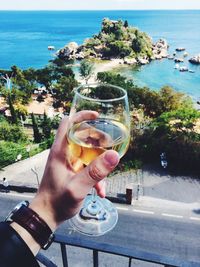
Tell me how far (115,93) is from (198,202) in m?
11.9

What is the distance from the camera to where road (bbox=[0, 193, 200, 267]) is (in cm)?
967

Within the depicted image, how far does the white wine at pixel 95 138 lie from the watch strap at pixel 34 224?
0.41 m

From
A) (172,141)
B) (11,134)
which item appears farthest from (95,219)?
(11,134)

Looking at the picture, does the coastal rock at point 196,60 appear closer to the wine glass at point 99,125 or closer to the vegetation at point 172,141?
the vegetation at point 172,141

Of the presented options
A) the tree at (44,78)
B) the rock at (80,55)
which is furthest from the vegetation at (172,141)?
Answer: the rock at (80,55)

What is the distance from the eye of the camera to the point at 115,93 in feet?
6.05

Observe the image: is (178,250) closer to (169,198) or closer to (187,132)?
(169,198)

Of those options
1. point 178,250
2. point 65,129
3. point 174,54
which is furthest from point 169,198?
point 174,54

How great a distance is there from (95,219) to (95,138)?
1.78 m

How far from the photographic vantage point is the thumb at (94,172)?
1.55m

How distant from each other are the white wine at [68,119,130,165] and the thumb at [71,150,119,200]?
100 mm

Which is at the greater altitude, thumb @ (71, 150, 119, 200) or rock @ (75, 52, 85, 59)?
thumb @ (71, 150, 119, 200)

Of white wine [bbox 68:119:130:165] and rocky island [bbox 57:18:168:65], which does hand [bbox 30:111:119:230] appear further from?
rocky island [bbox 57:18:168:65]

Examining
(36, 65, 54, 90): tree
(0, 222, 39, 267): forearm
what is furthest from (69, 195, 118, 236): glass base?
(36, 65, 54, 90): tree
